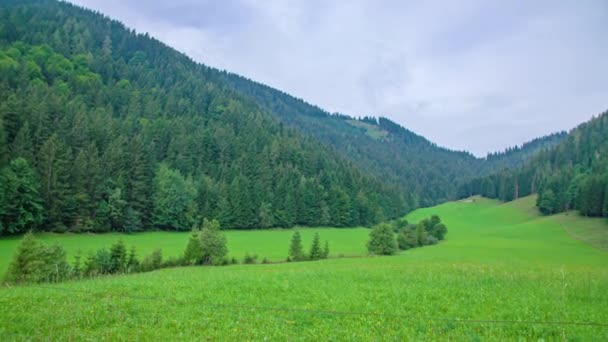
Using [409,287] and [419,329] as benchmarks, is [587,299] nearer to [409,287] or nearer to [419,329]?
[409,287]

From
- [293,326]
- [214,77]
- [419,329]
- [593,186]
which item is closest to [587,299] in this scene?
[419,329]

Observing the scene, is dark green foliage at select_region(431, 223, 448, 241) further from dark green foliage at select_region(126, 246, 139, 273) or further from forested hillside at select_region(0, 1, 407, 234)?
dark green foliage at select_region(126, 246, 139, 273)

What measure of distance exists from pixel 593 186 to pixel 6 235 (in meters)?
120

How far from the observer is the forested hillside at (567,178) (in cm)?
8619

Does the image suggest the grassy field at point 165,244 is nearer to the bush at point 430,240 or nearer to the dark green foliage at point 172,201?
the dark green foliage at point 172,201

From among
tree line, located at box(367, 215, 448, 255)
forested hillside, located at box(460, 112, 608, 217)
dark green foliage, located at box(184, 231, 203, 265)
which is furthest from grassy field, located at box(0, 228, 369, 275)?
forested hillside, located at box(460, 112, 608, 217)

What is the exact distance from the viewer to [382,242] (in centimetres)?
5528

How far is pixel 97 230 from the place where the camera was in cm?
6512

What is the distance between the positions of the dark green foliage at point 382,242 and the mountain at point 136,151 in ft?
134

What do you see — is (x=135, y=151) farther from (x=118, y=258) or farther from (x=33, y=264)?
(x=33, y=264)

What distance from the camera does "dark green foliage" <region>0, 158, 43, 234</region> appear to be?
50406mm

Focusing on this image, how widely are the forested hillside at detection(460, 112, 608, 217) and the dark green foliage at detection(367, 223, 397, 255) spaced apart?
57.6 m

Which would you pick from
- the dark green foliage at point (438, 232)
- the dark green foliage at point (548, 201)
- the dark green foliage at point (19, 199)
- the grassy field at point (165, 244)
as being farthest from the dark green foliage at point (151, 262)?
the dark green foliage at point (548, 201)

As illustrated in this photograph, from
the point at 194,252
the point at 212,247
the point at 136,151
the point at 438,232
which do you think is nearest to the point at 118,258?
the point at 194,252
